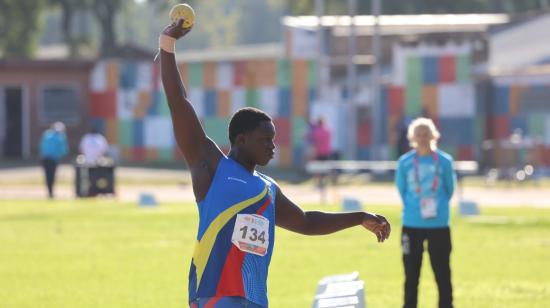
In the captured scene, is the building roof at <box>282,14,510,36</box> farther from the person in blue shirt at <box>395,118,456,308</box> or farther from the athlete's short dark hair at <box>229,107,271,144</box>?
the athlete's short dark hair at <box>229,107,271,144</box>

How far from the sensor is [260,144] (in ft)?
24.8

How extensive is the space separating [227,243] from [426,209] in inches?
238

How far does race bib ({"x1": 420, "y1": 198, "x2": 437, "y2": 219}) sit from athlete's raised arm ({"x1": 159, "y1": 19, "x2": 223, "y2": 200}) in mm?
5945

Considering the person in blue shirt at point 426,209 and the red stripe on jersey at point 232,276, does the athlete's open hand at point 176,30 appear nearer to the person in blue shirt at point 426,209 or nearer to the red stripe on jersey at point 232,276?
the red stripe on jersey at point 232,276

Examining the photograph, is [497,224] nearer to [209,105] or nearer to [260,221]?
[260,221]

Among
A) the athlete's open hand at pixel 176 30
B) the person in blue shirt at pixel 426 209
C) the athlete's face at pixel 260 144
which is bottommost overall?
the person in blue shirt at pixel 426 209

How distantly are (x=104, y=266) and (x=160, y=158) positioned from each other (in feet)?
110

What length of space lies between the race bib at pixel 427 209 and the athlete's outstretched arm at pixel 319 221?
16.1ft

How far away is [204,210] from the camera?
294 inches

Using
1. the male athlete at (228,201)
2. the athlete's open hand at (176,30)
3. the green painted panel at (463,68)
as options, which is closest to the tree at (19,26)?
the green painted panel at (463,68)

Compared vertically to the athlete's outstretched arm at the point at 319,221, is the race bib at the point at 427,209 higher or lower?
lower

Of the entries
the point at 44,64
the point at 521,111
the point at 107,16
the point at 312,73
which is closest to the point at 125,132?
the point at 44,64

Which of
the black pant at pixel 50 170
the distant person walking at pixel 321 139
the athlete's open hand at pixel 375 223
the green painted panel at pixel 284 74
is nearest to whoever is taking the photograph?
the athlete's open hand at pixel 375 223

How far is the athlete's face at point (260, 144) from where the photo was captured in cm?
755
